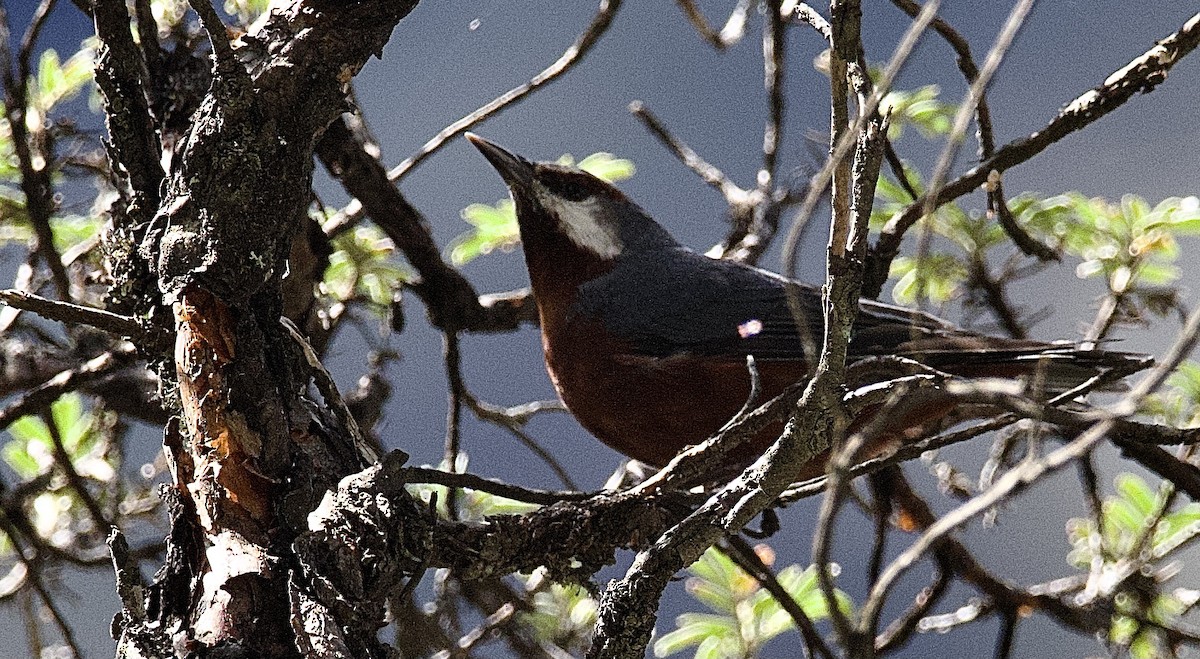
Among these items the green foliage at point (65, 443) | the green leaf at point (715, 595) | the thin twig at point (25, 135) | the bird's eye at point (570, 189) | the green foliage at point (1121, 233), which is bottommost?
the green leaf at point (715, 595)

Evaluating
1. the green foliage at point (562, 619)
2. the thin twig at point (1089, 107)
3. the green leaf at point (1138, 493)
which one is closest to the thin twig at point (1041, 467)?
the thin twig at point (1089, 107)

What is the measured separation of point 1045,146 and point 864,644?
6.72 ft

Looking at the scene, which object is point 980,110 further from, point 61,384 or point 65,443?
point 65,443

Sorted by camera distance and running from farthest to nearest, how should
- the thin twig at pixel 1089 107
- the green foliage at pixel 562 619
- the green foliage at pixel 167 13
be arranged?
1. the green foliage at pixel 562 619
2. the green foliage at pixel 167 13
3. the thin twig at pixel 1089 107

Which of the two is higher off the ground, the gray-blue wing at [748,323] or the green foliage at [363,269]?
the green foliage at [363,269]

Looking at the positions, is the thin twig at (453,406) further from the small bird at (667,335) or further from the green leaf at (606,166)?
the green leaf at (606,166)

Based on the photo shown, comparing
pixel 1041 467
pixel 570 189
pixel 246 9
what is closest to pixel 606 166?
pixel 570 189

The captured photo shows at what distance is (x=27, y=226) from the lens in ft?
11.6

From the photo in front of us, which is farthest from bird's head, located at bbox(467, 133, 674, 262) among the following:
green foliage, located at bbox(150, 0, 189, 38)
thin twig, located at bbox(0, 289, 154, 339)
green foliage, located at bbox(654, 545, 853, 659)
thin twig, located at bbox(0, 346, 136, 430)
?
thin twig, located at bbox(0, 289, 154, 339)

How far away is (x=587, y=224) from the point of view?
4.11 m

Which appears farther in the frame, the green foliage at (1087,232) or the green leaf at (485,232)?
the green leaf at (485,232)

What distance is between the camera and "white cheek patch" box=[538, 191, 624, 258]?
4016mm

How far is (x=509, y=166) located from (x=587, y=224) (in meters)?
0.35

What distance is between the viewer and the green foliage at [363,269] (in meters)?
3.61
